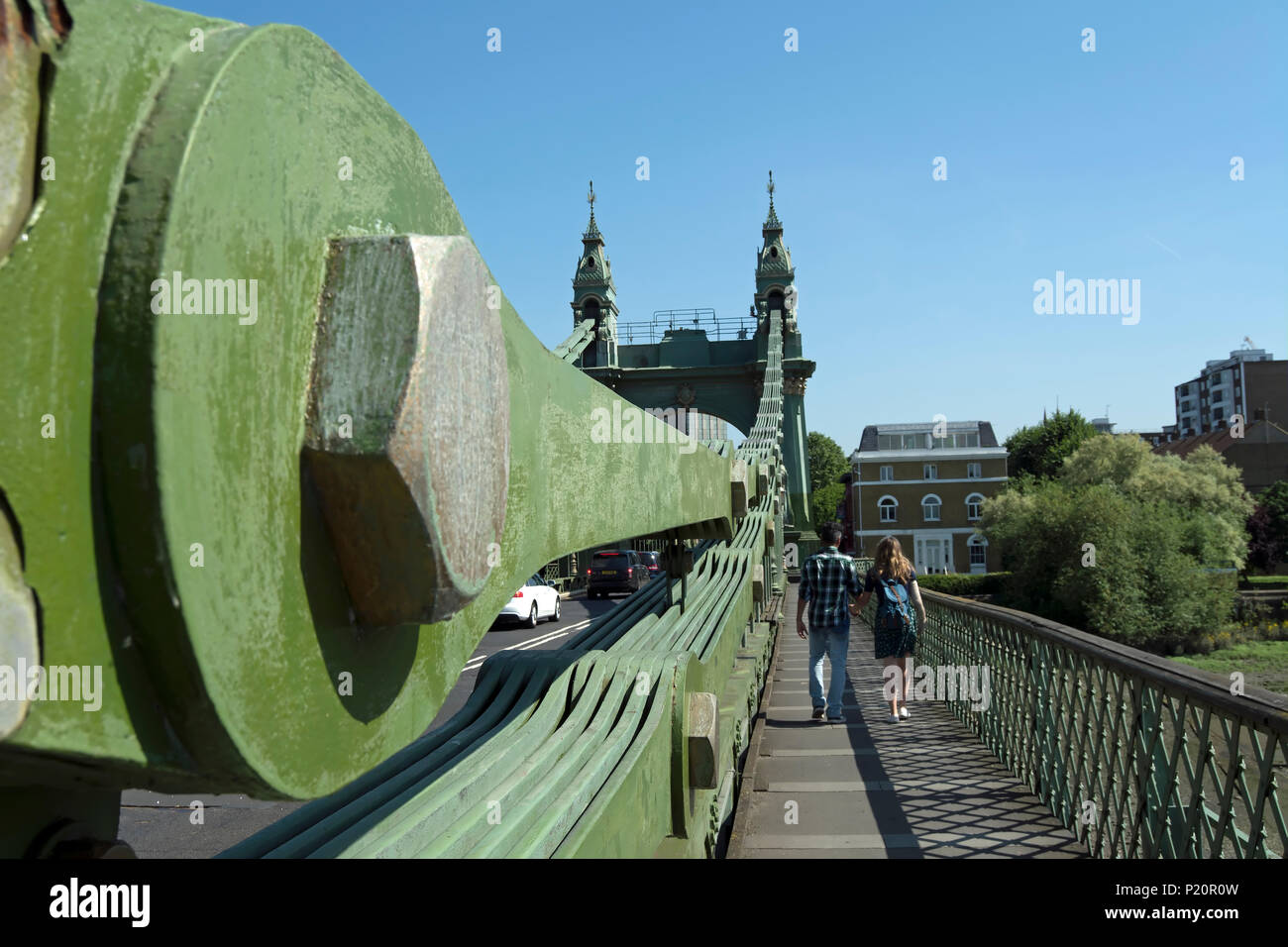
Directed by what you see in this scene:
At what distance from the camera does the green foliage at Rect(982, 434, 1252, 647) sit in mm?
31234

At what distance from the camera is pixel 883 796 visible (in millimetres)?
4910

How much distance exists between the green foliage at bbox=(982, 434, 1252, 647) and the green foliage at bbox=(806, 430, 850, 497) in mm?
38678

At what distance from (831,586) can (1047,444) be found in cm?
6299

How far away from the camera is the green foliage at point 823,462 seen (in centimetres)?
8475

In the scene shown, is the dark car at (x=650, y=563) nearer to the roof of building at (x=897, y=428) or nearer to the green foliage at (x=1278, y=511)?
the roof of building at (x=897, y=428)

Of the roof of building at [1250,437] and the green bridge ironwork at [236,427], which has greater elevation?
the roof of building at [1250,437]

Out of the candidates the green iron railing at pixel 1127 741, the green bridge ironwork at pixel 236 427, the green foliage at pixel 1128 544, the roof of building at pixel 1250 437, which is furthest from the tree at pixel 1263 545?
the green bridge ironwork at pixel 236 427

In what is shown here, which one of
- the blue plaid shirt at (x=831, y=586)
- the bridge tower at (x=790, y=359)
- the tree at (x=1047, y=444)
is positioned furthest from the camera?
the tree at (x=1047, y=444)

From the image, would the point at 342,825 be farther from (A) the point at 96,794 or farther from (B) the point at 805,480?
(B) the point at 805,480

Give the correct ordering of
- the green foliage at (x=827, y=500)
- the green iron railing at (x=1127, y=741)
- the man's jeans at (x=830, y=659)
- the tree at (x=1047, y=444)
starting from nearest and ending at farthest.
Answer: the green iron railing at (x=1127, y=741) < the man's jeans at (x=830, y=659) < the tree at (x=1047, y=444) < the green foliage at (x=827, y=500)

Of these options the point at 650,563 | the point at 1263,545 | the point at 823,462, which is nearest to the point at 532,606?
the point at 650,563

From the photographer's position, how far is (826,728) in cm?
683

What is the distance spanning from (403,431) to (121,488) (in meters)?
0.20
